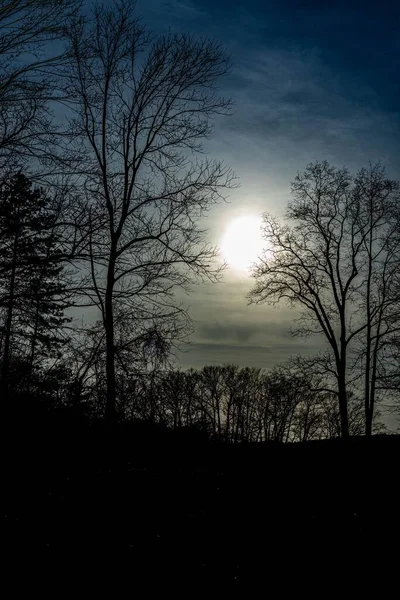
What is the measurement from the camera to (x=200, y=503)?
7.63 m

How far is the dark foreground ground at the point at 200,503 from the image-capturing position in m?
6.05

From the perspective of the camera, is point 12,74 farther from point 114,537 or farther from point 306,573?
point 306,573

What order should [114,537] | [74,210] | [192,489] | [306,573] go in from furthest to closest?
[74,210], [192,489], [114,537], [306,573]

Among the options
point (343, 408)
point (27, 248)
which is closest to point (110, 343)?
point (27, 248)

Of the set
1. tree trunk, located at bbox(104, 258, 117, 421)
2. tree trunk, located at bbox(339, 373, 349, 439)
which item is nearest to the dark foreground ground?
tree trunk, located at bbox(104, 258, 117, 421)

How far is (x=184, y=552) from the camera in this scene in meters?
6.05

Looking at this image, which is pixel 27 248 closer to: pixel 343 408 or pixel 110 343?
pixel 110 343

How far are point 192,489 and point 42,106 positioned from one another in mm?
8730

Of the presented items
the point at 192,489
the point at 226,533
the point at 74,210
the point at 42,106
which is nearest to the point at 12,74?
the point at 42,106

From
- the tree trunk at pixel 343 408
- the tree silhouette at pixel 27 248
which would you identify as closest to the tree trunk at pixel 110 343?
the tree silhouette at pixel 27 248

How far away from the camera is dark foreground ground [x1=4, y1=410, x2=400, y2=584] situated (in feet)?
19.8

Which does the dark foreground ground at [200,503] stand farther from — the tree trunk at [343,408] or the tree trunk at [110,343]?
the tree trunk at [343,408]

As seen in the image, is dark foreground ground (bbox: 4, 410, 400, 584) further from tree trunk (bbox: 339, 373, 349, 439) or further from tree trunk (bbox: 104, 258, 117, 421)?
tree trunk (bbox: 339, 373, 349, 439)

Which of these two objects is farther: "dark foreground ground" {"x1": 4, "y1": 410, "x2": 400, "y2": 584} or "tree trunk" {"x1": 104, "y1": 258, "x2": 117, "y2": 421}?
"tree trunk" {"x1": 104, "y1": 258, "x2": 117, "y2": 421}
